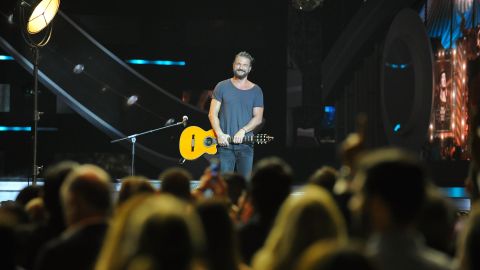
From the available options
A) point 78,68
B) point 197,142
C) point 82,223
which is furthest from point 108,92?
point 82,223

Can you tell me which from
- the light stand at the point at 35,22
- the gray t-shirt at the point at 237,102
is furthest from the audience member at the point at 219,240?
the light stand at the point at 35,22

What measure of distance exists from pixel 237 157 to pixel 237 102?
25.0 inches

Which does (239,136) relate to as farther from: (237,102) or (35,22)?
(35,22)

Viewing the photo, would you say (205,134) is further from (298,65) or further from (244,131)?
(298,65)

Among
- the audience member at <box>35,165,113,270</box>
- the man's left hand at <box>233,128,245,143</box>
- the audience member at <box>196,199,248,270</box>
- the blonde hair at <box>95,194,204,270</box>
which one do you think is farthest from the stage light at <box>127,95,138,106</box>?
the blonde hair at <box>95,194,204,270</box>

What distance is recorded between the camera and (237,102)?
30.9 ft

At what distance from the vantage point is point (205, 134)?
10805 millimetres

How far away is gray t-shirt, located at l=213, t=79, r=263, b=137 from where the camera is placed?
939 cm

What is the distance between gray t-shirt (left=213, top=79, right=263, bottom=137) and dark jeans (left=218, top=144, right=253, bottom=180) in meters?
0.28

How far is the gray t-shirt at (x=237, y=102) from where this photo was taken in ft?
30.8

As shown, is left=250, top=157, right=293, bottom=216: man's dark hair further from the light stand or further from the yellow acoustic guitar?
the yellow acoustic guitar

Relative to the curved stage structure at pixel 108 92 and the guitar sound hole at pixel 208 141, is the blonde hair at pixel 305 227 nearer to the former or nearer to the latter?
the guitar sound hole at pixel 208 141

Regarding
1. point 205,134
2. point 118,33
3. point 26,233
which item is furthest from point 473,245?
point 118,33

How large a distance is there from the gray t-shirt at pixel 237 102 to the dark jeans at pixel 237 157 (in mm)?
275
